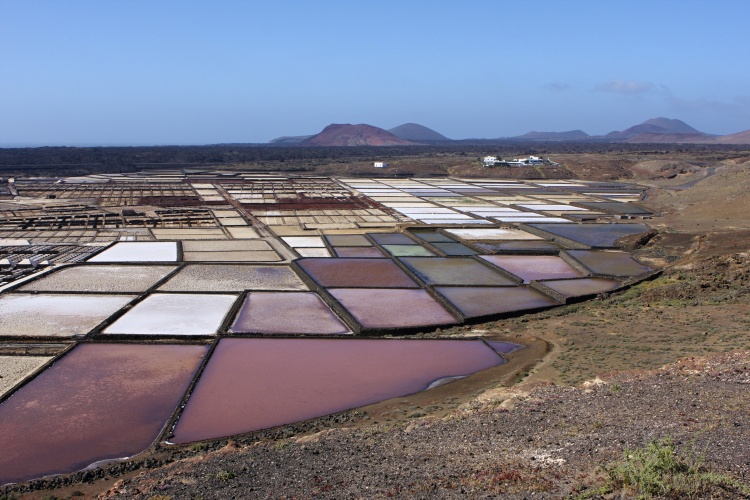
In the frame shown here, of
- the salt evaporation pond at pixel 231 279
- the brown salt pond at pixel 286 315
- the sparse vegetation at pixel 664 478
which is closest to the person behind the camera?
the sparse vegetation at pixel 664 478

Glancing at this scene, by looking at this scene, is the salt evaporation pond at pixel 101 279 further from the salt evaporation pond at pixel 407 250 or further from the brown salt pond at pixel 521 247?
the brown salt pond at pixel 521 247

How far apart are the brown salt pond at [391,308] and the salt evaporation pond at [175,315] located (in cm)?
334

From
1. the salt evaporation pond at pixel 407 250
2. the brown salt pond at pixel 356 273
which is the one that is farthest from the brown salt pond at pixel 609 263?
the brown salt pond at pixel 356 273

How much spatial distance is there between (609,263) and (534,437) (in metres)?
15.4

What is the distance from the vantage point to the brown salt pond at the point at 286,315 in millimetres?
14945

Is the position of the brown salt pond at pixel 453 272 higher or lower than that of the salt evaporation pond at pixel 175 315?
higher

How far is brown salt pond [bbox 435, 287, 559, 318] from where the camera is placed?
16.7 m

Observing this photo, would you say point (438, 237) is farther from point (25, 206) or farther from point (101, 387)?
point (25, 206)

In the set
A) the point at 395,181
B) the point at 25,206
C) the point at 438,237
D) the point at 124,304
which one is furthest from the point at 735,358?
the point at 395,181

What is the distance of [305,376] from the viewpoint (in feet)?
40.3

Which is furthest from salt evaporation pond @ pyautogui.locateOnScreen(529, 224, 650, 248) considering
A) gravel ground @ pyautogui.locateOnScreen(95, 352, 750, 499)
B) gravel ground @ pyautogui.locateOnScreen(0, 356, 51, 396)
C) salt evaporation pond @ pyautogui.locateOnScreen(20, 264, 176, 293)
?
gravel ground @ pyautogui.locateOnScreen(0, 356, 51, 396)

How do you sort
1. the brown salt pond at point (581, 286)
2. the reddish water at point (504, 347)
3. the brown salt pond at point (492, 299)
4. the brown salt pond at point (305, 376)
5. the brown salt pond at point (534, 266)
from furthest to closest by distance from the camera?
the brown salt pond at point (534, 266) < the brown salt pond at point (581, 286) < the brown salt pond at point (492, 299) < the reddish water at point (504, 347) < the brown salt pond at point (305, 376)

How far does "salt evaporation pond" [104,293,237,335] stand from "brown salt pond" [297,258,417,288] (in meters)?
3.49

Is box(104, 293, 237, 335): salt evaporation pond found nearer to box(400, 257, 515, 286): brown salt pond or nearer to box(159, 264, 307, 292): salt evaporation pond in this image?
box(159, 264, 307, 292): salt evaporation pond
